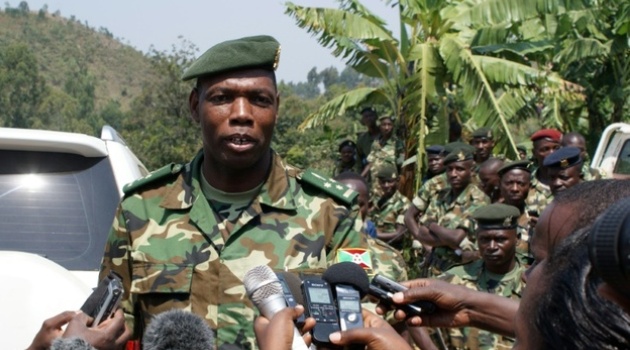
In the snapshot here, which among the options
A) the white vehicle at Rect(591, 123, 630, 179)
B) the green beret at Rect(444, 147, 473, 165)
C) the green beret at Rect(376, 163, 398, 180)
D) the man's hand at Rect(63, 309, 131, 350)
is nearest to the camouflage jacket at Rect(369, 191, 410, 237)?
the green beret at Rect(376, 163, 398, 180)

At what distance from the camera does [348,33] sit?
12742mm

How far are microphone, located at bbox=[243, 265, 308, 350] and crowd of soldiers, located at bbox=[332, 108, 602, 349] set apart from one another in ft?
11.1

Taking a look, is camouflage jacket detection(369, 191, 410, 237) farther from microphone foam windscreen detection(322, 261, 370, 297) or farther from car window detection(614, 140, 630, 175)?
microphone foam windscreen detection(322, 261, 370, 297)

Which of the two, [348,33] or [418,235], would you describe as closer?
[418,235]

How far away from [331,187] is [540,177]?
5.61 m

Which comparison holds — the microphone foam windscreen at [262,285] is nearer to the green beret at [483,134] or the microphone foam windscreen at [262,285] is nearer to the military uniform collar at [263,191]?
the military uniform collar at [263,191]

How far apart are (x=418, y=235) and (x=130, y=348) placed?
6.04 metres

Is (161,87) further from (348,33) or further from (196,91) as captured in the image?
(196,91)

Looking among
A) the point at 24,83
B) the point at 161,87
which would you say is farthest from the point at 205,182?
the point at 24,83

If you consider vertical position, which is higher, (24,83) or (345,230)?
(345,230)

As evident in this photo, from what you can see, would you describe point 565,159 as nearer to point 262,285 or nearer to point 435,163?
point 435,163

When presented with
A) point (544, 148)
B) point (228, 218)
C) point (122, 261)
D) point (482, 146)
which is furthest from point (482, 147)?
point (122, 261)

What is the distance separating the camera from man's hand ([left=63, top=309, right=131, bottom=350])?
2641 mm

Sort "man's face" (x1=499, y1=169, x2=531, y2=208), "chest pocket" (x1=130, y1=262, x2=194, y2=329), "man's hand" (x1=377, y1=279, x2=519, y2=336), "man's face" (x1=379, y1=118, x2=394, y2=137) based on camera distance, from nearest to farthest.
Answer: "man's hand" (x1=377, y1=279, x2=519, y2=336) < "chest pocket" (x1=130, y1=262, x2=194, y2=329) < "man's face" (x1=499, y1=169, x2=531, y2=208) < "man's face" (x1=379, y1=118, x2=394, y2=137)
